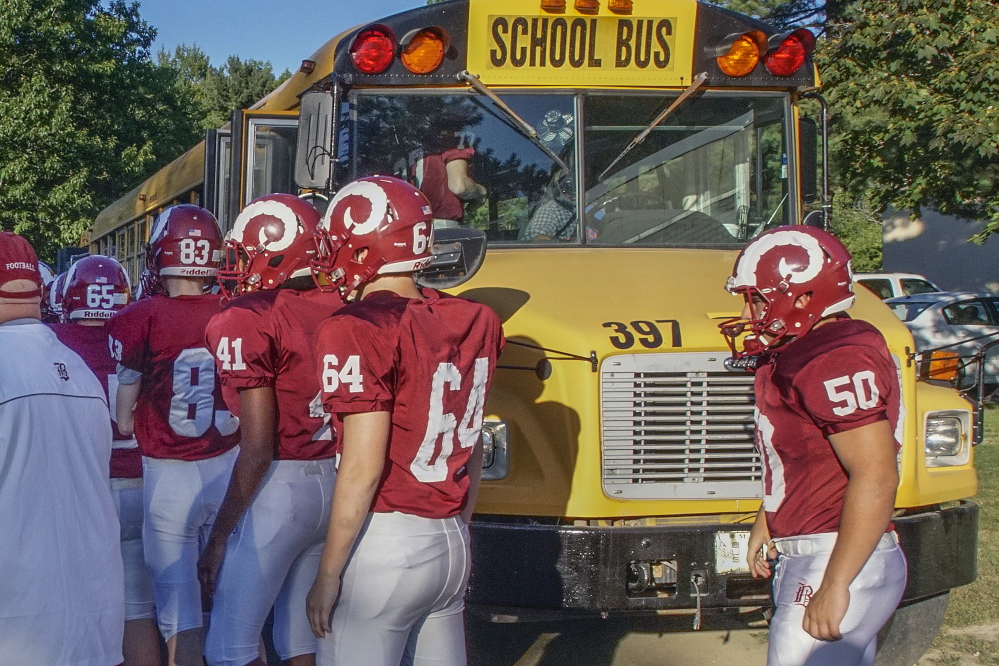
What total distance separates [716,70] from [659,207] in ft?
2.44

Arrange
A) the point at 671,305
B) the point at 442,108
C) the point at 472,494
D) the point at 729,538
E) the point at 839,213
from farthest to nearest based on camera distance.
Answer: the point at 839,213 → the point at 442,108 → the point at 671,305 → the point at 729,538 → the point at 472,494

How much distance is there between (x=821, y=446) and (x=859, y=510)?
0.22 m

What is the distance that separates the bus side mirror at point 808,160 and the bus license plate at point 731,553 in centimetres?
221

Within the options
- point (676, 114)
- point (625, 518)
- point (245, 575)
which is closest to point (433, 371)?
point (245, 575)

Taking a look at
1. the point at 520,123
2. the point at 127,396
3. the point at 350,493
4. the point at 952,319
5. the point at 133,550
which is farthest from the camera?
the point at 952,319

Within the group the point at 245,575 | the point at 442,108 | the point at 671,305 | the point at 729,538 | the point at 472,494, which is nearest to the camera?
the point at 472,494

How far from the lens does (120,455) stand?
459cm

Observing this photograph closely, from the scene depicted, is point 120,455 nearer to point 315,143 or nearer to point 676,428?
point 315,143

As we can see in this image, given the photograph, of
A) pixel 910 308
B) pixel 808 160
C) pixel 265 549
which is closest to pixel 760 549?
pixel 265 549

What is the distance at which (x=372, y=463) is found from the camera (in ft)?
9.07

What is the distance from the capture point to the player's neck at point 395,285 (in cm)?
302

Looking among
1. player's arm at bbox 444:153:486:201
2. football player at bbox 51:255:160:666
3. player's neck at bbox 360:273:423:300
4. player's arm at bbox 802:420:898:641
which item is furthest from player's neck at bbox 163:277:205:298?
player's arm at bbox 802:420:898:641

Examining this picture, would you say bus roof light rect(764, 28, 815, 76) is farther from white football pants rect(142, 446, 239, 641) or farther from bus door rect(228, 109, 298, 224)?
white football pants rect(142, 446, 239, 641)

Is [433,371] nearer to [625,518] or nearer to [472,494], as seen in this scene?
[472,494]
